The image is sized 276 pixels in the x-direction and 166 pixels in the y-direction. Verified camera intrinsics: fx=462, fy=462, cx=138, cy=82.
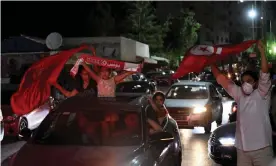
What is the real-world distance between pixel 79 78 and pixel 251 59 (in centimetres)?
1517

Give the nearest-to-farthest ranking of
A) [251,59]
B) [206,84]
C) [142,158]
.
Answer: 1. [142,158]
2. [206,84]
3. [251,59]

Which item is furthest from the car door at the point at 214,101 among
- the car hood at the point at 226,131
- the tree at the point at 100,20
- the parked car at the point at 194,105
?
the tree at the point at 100,20

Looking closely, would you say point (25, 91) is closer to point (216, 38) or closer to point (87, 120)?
point (87, 120)

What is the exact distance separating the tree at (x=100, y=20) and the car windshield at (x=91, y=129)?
4981cm

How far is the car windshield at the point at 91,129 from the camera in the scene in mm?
5503

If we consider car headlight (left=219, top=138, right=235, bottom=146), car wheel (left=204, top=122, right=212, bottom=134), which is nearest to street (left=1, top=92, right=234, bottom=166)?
car wheel (left=204, top=122, right=212, bottom=134)

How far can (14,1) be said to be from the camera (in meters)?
49.3

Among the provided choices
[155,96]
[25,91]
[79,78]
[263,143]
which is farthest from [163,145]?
[79,78]

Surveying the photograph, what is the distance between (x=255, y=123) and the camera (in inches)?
210

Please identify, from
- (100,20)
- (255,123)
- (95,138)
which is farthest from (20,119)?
(100,20)

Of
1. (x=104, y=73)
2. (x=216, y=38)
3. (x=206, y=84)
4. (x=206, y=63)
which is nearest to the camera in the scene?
(x=206, y=63)

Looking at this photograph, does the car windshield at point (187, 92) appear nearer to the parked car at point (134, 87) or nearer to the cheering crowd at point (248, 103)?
the parked car at point (134, 87)

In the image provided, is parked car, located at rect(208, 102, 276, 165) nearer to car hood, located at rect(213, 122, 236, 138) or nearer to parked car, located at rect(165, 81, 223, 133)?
car hood, located at rect(213, 122, 236, 138)

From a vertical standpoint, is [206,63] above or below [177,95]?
above
